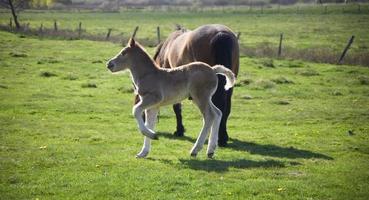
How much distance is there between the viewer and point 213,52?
14867 millimetres

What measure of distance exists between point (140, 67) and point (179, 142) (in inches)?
133

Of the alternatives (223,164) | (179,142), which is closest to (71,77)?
(179,142)

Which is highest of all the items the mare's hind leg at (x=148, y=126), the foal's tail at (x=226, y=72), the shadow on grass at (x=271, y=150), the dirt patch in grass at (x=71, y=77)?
the foal's tail at (x=226, y=72)

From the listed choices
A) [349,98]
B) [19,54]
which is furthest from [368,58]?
[19,54]

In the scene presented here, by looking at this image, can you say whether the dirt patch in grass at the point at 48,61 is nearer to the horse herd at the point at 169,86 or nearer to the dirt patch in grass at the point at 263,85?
the dirt patch in grass at the point at 263,85

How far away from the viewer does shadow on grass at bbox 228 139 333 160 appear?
13604 millimetres

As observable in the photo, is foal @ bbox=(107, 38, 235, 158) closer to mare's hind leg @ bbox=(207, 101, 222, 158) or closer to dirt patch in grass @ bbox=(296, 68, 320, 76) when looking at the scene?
mare's hind leg @ bbox=(207, 101, 222, 158)

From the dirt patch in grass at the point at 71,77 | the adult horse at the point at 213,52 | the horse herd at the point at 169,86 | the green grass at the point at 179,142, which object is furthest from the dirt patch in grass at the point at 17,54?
the horse herd at the point at 169,86

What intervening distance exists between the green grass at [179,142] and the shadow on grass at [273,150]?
3cm

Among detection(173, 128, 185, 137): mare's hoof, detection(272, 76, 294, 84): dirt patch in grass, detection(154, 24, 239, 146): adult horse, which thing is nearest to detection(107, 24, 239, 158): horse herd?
detection(154, 24, 239, 146): adult horse

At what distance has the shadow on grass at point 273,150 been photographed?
44.6ft

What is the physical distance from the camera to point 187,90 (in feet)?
40.4

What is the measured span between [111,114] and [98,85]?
22.5 ft

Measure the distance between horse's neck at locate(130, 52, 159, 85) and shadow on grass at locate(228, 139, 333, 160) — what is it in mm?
3505
